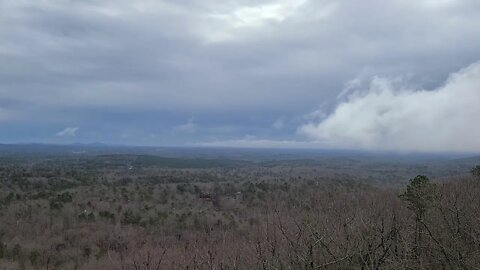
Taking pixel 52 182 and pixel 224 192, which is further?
pixel 224 192

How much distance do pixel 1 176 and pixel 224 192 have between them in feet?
106

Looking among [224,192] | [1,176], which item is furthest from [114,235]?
[1,176]

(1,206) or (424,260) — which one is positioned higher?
(424,260)

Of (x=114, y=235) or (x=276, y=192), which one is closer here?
(x=114, y=235)

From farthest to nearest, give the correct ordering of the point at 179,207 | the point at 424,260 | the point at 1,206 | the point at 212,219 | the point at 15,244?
the point at 179,207 → the point at 212,219 → the point at 1,206 → the point at 15,244 → the point at 424,260

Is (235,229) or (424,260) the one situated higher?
(424,260)

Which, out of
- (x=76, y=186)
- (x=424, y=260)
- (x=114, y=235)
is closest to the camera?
(x=424, y=260)

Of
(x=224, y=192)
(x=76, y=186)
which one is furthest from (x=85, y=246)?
(x=224, y=192)

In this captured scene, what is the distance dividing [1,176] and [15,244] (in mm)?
34352

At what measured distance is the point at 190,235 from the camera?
4403cm

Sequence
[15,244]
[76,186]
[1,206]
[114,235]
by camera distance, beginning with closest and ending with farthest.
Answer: [15,244] → [114,235] → [1,206] → [76,186]

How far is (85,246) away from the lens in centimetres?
4100

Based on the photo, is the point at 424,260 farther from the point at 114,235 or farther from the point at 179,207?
the point at 179,207

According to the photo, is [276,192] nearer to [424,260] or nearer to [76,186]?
[76,186]
